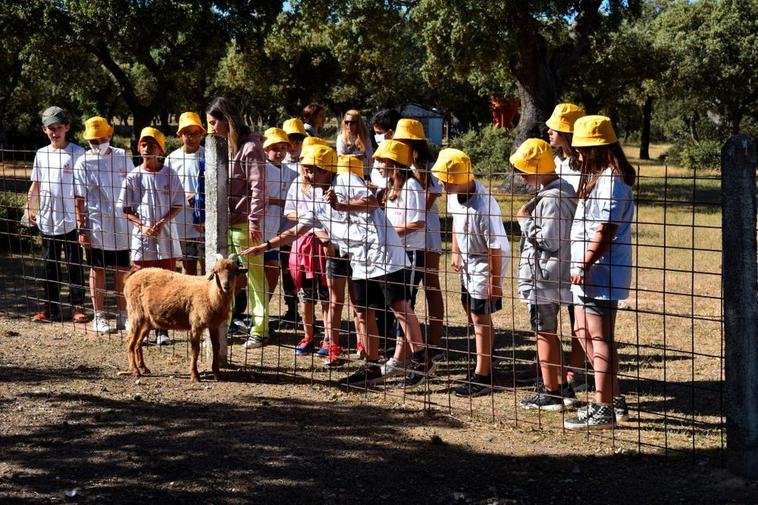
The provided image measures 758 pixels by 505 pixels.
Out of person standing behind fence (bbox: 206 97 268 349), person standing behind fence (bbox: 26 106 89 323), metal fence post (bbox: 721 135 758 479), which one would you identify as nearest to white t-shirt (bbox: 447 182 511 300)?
metal fence post (bbox: 721 135 758 479)


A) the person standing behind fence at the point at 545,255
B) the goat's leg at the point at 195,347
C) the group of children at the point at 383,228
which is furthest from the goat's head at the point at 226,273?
the person standing behind fence at the point at 545,255

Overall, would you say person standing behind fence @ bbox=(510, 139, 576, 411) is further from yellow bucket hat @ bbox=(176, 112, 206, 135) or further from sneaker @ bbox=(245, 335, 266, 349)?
yellow bucket hat @ bbox=(176, 112, 206, 135)

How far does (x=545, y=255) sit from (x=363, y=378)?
5.81 ft

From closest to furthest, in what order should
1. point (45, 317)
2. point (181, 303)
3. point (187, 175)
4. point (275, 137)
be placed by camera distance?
1. point (181, 303)
2. point (187, 175)
3. point (275, 137)
4. point (45, 317)

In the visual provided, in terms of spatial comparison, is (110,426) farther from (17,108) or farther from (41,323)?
(17,108)

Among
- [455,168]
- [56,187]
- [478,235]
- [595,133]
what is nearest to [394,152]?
[455,168]

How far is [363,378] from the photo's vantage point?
7625 mm

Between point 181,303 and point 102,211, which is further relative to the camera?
point 102,211

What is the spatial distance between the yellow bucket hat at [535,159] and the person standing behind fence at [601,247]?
13.9 inches

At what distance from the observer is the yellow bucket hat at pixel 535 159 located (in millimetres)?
6637

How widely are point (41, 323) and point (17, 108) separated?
43.4 metres

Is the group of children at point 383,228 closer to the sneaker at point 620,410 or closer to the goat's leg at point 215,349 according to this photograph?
the sneaker at point 620,410

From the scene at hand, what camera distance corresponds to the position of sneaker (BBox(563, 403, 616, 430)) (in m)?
6.30

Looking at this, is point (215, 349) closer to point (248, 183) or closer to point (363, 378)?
point (363, 378)
